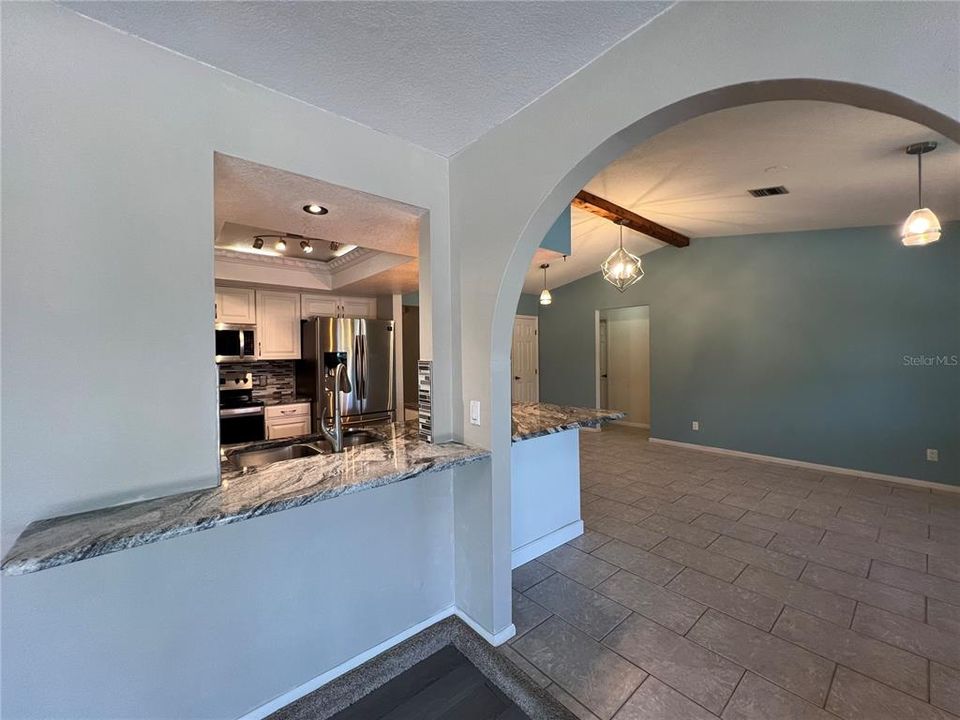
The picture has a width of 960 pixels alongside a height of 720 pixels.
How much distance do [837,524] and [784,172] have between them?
109 inches

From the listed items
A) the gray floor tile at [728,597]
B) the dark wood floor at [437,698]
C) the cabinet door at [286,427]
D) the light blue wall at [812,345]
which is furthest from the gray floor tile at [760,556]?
the cabinet door at [286,427]

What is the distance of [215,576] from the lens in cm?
140

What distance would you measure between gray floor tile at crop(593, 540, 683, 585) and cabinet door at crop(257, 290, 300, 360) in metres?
3.76

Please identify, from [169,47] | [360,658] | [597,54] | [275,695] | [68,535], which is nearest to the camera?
[68,535]

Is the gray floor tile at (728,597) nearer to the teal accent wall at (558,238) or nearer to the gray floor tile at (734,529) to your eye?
the gray floor tile at (734,529)

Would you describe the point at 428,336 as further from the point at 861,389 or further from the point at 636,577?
the point at 861,389

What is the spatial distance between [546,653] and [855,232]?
518 cm

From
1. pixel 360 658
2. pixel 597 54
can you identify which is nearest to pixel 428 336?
pixel 597 54

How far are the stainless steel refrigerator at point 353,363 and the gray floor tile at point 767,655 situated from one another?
348 centimetres

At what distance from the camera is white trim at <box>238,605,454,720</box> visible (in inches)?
59.9

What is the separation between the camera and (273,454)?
2.31 metres

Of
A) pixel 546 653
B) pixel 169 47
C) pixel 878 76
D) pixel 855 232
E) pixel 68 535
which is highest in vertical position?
pixel 855 232

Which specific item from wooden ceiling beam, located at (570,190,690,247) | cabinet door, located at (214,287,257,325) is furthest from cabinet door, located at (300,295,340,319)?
wooden ceiling beam, located at (570,190,690,247)

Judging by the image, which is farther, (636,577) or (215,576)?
(636,577)
